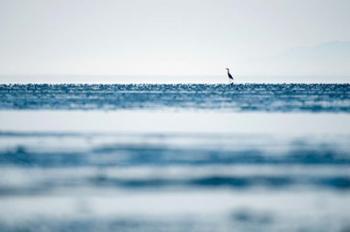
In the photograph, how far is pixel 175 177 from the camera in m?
15.9

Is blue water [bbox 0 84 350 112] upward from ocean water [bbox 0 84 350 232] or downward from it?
upward

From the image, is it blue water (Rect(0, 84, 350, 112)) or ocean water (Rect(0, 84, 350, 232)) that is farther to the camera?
blue water (Rect(0, 84, 350, 112))

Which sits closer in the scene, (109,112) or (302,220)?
(302,220)

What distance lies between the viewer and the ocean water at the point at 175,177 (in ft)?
39.0

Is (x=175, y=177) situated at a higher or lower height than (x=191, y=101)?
lower

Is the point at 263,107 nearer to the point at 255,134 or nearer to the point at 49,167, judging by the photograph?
the point at 255,134

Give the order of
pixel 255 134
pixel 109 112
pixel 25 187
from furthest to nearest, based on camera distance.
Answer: pixel 109 112, pixel 255 134, pixel 25 187

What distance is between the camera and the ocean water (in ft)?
39.0

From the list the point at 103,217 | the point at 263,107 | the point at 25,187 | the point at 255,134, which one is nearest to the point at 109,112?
the point at 263,107

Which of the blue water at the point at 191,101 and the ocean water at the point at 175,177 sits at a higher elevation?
the blue water at the point at 191,101

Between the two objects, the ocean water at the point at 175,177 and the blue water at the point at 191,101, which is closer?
the ocean water at the point at 175,177

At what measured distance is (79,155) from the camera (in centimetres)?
1975

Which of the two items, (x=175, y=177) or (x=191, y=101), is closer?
(x=175, y=177)

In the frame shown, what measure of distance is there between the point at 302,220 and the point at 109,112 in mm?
27313
